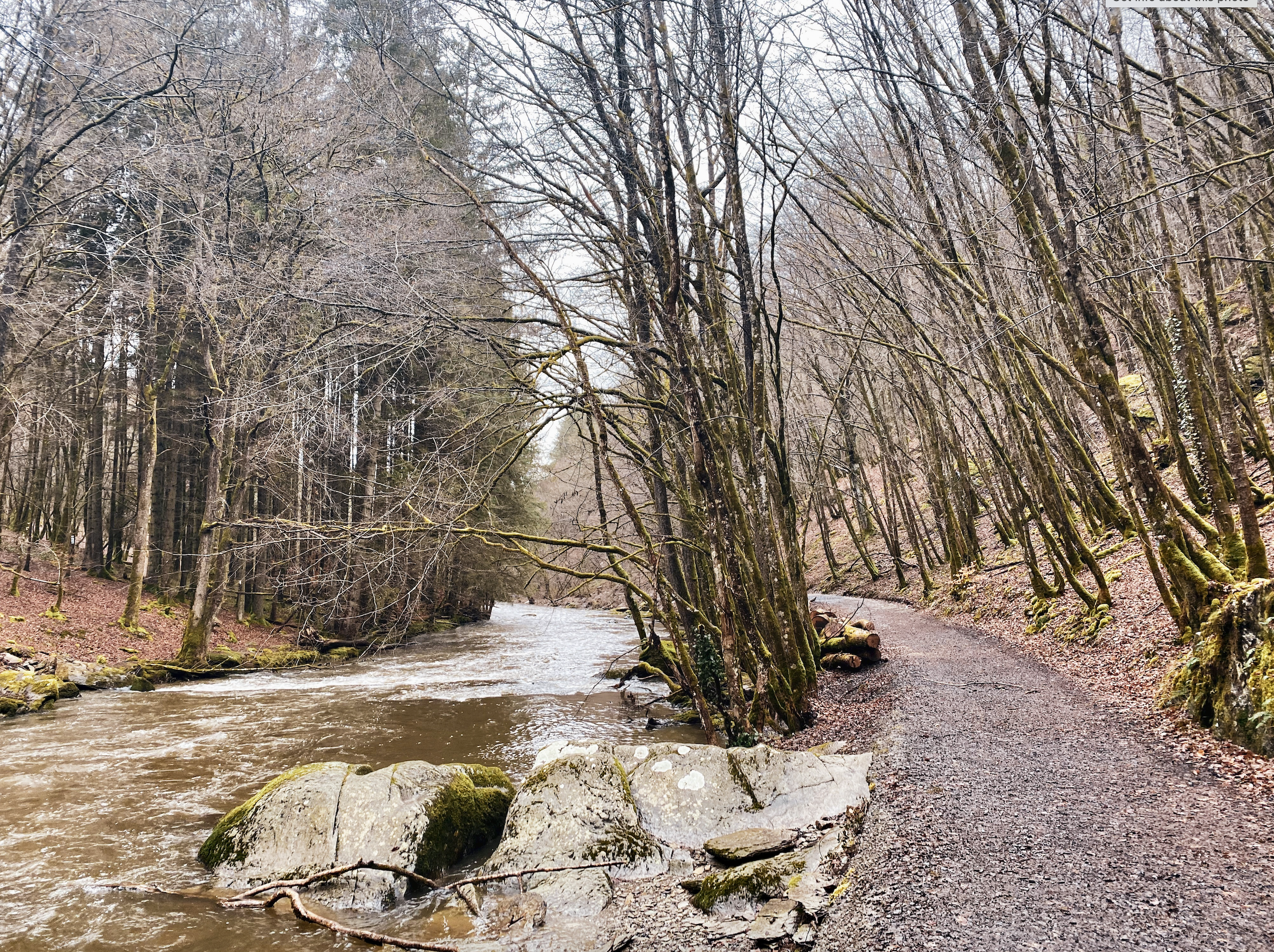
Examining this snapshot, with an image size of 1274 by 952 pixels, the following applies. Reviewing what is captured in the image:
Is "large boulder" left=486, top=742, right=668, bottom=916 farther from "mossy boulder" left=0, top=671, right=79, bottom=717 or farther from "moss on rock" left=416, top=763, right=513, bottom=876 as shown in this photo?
"mossy boulder" left=0, top=671, right=79, bottom=717

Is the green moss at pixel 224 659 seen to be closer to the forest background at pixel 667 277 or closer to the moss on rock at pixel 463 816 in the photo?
the forest background at pixel 667 277

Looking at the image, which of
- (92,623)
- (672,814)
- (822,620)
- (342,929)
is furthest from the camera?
(92,623)

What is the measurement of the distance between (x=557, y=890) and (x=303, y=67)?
14.9 meters

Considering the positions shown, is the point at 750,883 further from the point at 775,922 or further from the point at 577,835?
the point at 577,835

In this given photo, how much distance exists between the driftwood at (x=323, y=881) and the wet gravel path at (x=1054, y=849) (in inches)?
75.9

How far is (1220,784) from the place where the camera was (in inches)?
144

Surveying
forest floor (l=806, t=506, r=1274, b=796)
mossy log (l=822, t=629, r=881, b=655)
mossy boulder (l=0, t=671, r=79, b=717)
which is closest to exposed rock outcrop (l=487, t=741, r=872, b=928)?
forest floor (l=806, t=506, r=1274, b=796)

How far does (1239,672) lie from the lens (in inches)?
166

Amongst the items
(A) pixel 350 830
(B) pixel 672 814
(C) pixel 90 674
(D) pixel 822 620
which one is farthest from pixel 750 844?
(C) pixel 90 674

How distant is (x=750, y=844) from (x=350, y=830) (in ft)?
8.86

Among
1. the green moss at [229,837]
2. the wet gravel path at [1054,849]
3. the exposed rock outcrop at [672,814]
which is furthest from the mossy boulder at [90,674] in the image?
the wet gravel path at [1054,849]

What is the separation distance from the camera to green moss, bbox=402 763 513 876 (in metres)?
4.57

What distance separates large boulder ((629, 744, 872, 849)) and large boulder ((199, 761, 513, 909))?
4.50ft

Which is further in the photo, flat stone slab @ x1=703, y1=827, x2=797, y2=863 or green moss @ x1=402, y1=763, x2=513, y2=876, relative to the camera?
green moss @ x1=402, y1=763, x2=513, y2=876
